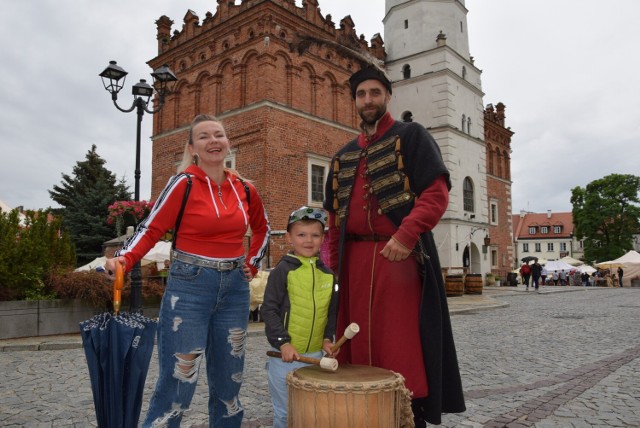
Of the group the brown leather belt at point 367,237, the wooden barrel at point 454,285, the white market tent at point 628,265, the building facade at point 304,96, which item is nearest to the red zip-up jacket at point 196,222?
the brown leather belt at point 367,237

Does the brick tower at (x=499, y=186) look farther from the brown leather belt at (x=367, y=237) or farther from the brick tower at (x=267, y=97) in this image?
the brown leather belt at (x=367, y=237)

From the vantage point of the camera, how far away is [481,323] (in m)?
11.7

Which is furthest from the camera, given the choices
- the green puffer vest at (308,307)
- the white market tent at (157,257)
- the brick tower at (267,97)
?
the brick tower at (267,97)

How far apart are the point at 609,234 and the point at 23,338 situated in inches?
2079

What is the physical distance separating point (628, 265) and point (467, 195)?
2346cm

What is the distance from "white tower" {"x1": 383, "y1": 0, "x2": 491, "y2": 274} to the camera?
24.0 m

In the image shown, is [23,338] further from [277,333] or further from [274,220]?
[274,220]

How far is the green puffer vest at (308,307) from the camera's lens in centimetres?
295

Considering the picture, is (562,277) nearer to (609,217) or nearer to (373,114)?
(609,217)

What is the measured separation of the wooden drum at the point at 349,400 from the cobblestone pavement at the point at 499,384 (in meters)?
2.05

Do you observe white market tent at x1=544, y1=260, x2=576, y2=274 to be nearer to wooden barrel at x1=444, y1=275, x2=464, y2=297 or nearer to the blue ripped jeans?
wooden barrel at x1=444, y1=275, x2=464, y2=297

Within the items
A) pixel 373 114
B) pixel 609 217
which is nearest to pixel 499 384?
pixel 373 114

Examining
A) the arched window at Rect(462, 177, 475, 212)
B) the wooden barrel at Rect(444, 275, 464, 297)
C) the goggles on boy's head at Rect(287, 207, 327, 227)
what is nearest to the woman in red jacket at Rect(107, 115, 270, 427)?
the goggles on boy's head at Rect(287, 207, 327, 227)

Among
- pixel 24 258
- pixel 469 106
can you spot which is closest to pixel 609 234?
pixel 469 106
